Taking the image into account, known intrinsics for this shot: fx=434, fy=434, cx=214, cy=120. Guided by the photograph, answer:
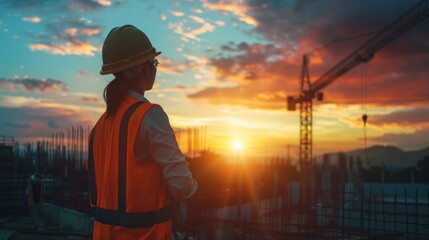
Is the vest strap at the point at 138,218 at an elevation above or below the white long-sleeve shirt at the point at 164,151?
below

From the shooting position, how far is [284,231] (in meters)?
9.52

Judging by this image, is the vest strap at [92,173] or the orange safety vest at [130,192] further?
the vest strap at [92,173]

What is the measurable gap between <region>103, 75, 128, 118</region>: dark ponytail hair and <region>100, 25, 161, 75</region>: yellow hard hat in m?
0.06

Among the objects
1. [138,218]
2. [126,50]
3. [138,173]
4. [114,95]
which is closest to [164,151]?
[138,173]

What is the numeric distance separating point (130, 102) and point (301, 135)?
42336 mm

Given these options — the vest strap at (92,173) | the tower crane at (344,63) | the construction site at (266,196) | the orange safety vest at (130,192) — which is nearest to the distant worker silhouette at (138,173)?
the orange safety vest at (130,192)

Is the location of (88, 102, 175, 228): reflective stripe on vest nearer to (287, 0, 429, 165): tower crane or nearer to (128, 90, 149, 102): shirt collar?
(128, 90, 149, 102): shirt collar

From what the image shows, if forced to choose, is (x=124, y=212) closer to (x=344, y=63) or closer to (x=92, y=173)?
(x=92, y=173)

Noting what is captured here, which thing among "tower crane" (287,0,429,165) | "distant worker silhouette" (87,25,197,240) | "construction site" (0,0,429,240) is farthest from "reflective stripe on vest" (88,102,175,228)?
"tower crane" (287,0,429,165)

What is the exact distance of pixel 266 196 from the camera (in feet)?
84.1

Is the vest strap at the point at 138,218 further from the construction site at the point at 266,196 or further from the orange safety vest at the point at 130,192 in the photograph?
the construction site at the point at 266,196

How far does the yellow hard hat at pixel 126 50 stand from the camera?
1696mm

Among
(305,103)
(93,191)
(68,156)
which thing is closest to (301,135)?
(305,103)

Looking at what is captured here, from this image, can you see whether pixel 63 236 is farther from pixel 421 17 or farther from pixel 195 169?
pixel 421 17
